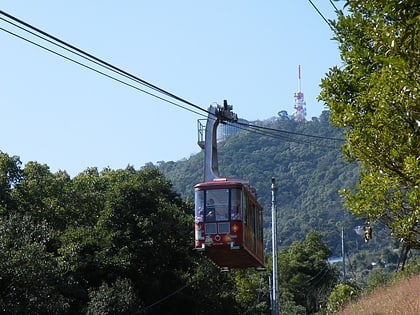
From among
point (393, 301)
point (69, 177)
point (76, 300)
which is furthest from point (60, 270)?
point (69, 177)

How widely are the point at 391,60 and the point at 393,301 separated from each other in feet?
57.2

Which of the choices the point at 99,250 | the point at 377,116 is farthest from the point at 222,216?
the point at 99,250

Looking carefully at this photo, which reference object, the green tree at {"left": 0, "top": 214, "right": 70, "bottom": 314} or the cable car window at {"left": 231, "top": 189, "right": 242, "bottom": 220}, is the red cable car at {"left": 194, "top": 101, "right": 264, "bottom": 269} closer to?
the cable car window at {"left": 231, "top": 189, "right": 242, "bottom": 220}

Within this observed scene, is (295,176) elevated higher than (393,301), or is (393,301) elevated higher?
(295,176)

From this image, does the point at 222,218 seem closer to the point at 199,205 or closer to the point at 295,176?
the point at 199,205

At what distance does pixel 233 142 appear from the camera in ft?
509

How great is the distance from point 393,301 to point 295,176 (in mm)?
118613

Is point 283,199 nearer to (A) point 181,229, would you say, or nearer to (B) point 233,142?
(B) point 233,142

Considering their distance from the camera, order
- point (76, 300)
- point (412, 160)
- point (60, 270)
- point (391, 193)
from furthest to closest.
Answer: point (76, 300) → point (60, 270) → point (391, 193) → point (412, 160)

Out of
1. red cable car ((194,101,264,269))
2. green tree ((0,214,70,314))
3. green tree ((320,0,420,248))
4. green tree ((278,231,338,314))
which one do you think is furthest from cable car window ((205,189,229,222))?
green tree ((278,231,338,314))

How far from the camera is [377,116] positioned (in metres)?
11.2

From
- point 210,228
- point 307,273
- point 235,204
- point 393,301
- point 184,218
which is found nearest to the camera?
point 235,204

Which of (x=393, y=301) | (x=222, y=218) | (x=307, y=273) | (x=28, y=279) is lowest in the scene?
(x=393, y=301)

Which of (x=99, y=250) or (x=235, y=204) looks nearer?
(x=235, y=204)
